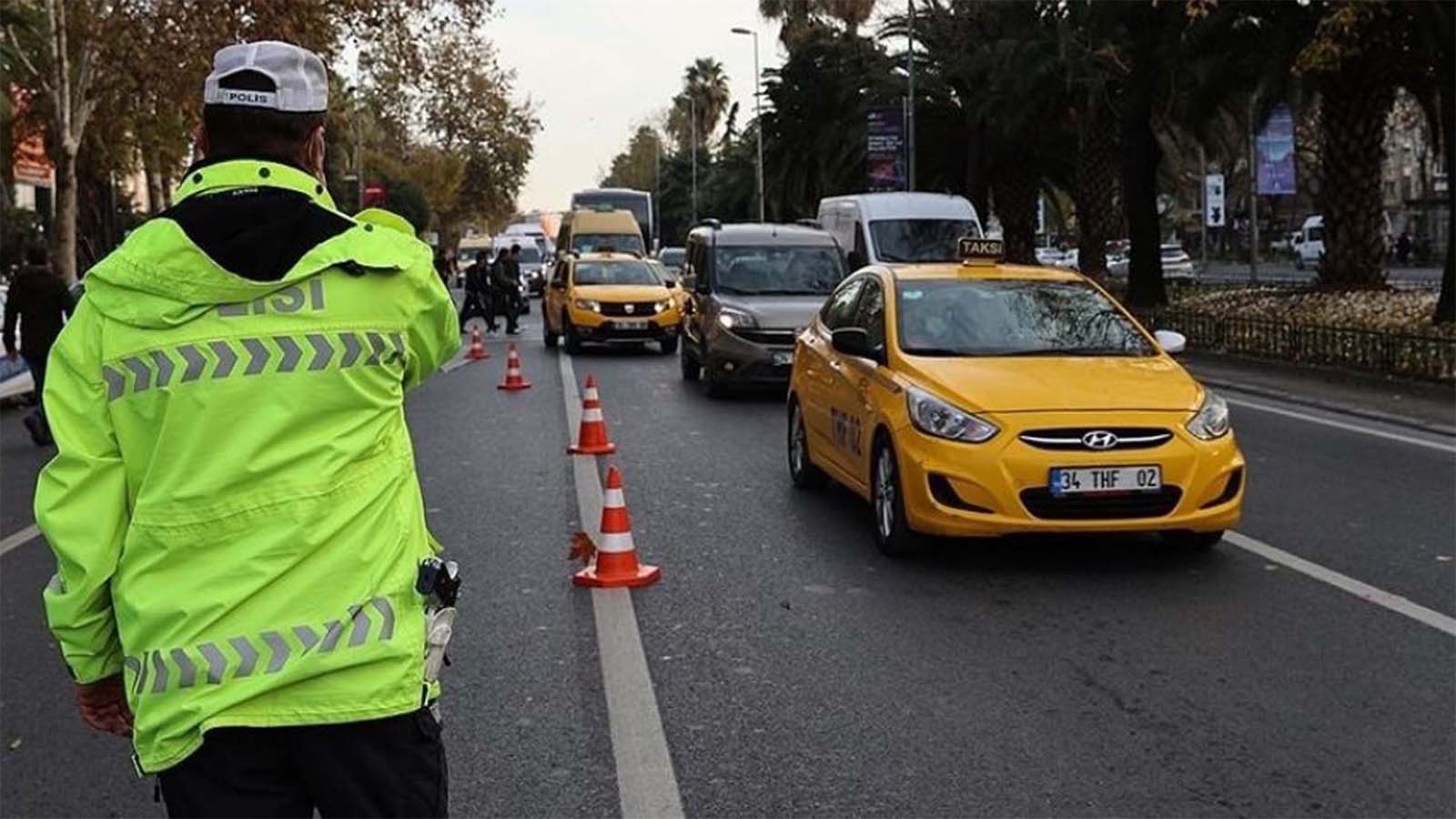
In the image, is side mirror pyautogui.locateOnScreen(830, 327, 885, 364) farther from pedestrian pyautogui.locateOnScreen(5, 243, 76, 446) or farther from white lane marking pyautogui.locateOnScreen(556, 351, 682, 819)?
pedestrian pyautogui.locateOnScreen(5, 243, 76, 446)

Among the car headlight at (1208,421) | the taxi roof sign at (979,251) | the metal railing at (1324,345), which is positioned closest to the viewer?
the car headlight at (1208,421)

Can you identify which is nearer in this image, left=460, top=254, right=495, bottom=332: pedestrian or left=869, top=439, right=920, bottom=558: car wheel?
left=869, top=439, right=920, bottom=558: car wheel

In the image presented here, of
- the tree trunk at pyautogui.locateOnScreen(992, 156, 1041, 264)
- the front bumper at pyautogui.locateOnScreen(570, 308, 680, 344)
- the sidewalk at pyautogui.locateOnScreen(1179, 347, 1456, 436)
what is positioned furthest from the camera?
the tree trunk at pyautogui.locateOnScreen(992, 156, 1041, 264)

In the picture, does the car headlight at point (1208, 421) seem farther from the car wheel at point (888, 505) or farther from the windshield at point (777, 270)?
the windshield at point (777, 270)

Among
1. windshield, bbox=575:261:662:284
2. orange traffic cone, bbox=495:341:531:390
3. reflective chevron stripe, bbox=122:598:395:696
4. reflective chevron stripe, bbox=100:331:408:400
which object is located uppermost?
windshield, bbox=575:261:662:284

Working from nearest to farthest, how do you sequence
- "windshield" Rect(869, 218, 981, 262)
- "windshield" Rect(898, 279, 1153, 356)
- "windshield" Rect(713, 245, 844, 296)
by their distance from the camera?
"windshield" Rect(898, 279, 1153, 356)
"windshield" Rect(713, 245, 844, 296)
"windshield" Rect(869, 218, 981, 262)

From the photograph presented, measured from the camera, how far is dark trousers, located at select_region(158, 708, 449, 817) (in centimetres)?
232

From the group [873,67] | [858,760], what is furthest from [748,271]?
[873,67]

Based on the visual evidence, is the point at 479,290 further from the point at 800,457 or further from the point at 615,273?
the point at 800,457

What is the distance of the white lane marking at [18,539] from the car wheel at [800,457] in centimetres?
473

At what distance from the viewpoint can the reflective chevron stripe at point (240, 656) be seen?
2.29 meters

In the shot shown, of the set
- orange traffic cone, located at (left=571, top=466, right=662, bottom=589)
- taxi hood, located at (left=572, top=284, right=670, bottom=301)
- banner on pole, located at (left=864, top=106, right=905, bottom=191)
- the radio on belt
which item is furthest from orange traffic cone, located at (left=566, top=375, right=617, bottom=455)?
banner on pole, located at (left=864, top=106, right=905, bottom=191)

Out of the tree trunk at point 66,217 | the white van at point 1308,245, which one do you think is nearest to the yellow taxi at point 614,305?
the tree trunk at point 66,217

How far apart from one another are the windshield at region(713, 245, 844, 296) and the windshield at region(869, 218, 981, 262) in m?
7.74
